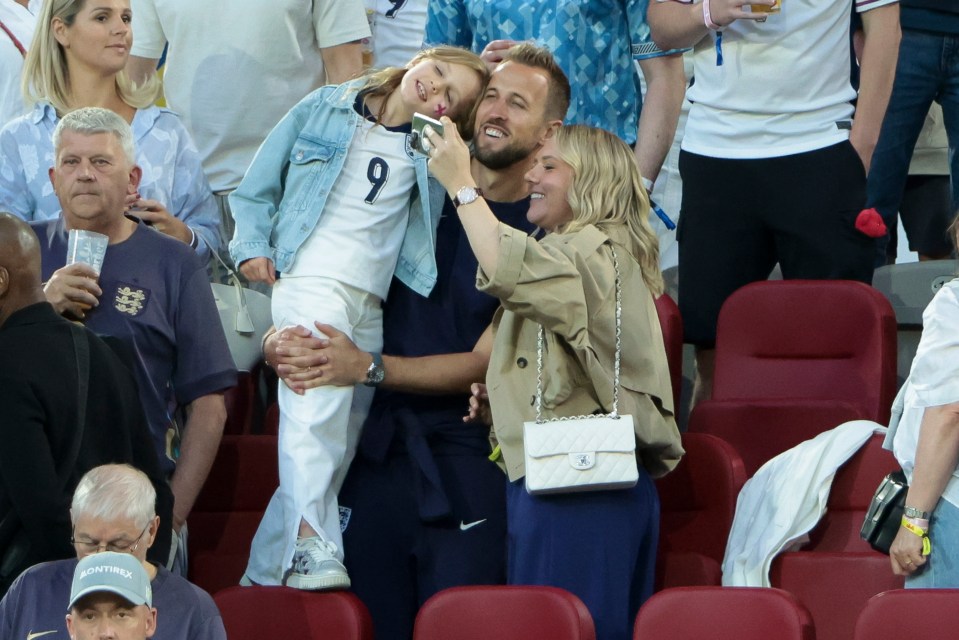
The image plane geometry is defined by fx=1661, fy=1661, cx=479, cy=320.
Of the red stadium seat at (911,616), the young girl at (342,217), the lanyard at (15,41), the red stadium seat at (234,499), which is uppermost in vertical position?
the lanyard at (15,41)

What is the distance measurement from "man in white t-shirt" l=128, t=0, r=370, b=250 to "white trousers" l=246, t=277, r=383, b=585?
1.21m

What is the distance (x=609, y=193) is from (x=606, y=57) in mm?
1176

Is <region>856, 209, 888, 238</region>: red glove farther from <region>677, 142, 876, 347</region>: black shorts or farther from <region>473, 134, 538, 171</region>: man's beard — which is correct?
<region>473, 134, 538, 171</region>: man's beard

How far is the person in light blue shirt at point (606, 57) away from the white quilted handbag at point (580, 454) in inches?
55.2

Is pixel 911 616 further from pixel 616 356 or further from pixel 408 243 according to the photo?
pixel 408 243

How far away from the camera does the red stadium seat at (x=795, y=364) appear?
4.58 m

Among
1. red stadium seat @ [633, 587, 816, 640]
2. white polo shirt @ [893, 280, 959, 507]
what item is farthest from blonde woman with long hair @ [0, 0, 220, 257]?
white polo shirt @ [893, 280, 959, 507]

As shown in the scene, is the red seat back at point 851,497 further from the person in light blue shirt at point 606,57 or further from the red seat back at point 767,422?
the person in light blue shirt at point 606,57

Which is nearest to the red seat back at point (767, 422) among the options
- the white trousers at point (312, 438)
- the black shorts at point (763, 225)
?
the black shorts at point (763, 225)

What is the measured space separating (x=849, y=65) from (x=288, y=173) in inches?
67.3

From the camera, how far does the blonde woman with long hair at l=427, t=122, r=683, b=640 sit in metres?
3.62

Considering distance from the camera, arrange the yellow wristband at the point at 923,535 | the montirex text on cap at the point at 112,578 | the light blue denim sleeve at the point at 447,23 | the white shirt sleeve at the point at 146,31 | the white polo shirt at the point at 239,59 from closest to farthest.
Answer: the montirex text on cap at the point at 112,578, the yellow wristband at the point at 923,535, the light blue denim sleeve at the point at 447,23, the white polo shirt at the point at 239,59, the white shirt sleeve at the point at 146,31

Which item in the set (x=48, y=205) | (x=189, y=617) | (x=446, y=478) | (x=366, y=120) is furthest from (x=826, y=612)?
(x=48, y=205)

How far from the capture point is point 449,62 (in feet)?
14.4
